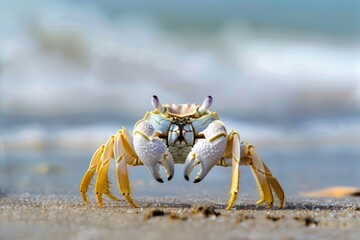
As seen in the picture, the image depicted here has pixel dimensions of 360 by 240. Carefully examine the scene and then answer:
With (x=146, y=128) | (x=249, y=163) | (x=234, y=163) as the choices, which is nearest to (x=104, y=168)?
(x=146, y=128)

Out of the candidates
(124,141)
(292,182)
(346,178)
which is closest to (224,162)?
(124,141)

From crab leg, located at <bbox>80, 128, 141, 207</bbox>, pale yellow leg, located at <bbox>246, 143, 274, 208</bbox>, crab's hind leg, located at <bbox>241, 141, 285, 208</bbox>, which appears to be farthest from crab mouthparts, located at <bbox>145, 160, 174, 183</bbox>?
pale yellow leg, located at <bbox>246, 143, 274, 208</bbox>

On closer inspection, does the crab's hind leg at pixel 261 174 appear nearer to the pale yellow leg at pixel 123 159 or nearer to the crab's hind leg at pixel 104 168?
the pale yellow leg at pixel 123 159

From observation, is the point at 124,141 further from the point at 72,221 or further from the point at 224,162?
the point at 72,221

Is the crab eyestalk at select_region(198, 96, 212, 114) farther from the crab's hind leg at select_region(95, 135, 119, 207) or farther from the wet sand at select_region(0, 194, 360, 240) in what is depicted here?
the wet sand at select_region(0, 194, 360, 240)

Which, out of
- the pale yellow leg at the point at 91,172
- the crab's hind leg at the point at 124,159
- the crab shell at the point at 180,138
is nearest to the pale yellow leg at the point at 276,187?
the crab shell at the point at 180,138

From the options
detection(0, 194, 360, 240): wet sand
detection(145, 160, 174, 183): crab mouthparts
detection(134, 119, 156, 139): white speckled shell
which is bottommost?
detection(0, 194, 360, 240): wet sand
